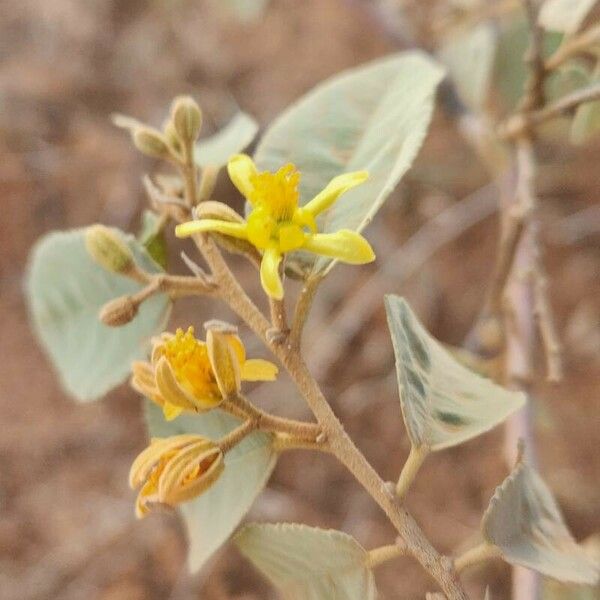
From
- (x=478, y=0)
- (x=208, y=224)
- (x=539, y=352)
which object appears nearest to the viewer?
(x=208, y=224)

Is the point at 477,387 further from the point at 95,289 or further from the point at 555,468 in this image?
the point at 555,468

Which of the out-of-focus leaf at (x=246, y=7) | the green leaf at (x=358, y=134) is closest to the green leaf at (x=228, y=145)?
the green leaf at (x=358, y=134)

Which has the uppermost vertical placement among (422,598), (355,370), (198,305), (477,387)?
(477,387)

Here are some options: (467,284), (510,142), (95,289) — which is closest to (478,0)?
(510,142)

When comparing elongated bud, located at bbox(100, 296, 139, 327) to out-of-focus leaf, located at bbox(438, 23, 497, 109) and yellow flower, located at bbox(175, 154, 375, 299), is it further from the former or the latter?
out-of-focus leaf, located at bbox(438, 23, 497, 109)

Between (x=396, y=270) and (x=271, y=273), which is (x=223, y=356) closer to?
(x=271, y=273)

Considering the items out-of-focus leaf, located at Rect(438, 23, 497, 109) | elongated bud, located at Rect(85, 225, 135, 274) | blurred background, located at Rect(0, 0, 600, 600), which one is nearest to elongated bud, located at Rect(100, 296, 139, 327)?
elongated bud, located at Rect(85, 225, 135, 274)

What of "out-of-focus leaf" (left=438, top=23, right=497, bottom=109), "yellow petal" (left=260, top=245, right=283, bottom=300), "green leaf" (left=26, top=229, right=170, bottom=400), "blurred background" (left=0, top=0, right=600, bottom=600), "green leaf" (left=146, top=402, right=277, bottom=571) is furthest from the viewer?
"blurred background" (left=0, top=0, right=600, bottom=600)
